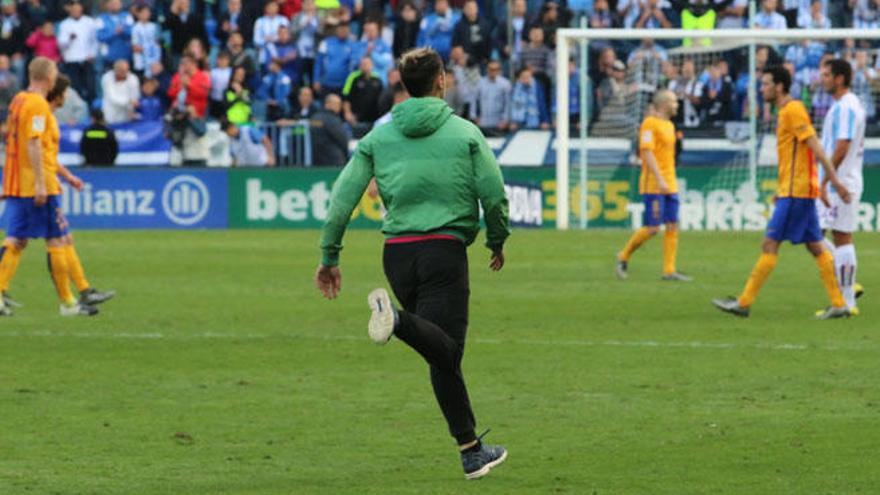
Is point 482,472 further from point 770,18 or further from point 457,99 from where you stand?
point 770,18

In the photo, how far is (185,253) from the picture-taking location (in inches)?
972

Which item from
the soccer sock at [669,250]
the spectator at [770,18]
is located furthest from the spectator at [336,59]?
the soccer sock at [669,250]

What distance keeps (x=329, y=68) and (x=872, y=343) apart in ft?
65.6

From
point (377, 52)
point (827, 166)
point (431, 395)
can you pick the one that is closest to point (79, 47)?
point (377, 52)

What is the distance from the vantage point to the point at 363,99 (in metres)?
31.8

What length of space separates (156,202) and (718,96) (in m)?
9.07

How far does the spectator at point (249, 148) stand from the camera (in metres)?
31.8

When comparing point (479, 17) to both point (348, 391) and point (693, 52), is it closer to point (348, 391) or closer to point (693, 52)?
point (693, 52)

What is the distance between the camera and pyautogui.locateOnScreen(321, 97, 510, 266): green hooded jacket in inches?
333

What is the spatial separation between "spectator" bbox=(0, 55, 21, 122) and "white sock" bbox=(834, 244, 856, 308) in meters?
20.1

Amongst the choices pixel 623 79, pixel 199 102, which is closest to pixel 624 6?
pixel 623 79

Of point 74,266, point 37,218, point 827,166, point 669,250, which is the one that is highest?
point 827,166

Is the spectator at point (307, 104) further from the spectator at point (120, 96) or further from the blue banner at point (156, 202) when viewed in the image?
the spectator at point (120, 96)

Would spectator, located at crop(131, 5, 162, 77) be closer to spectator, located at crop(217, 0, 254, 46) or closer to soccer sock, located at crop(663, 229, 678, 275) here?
spectator, located at crop(217, 0, 254, 46)
